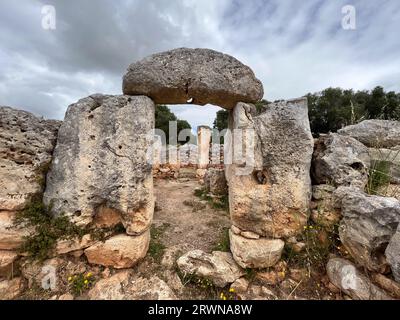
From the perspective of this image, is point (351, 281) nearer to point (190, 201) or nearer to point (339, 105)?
point (190, 201)

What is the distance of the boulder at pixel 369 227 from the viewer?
1.66 metres

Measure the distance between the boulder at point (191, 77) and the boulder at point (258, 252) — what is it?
201cm

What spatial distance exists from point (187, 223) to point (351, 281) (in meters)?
2.63

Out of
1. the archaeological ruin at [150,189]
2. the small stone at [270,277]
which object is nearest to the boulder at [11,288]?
the archaeological ruin at [150,189]

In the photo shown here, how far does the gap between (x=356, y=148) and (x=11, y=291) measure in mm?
4642

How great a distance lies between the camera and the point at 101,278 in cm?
224

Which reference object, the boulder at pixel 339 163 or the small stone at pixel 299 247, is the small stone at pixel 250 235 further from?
the boulder at pixel 339 163

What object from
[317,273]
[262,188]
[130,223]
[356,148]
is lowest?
[317,273]

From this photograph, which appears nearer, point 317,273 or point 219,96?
point 317,273

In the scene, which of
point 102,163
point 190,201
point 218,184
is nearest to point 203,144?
point 218,184

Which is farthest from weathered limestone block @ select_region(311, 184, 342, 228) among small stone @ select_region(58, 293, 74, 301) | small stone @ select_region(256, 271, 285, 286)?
small stone @ select_region(58, 293, 74, 301)

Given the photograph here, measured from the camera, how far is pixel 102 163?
2305 millimetres
